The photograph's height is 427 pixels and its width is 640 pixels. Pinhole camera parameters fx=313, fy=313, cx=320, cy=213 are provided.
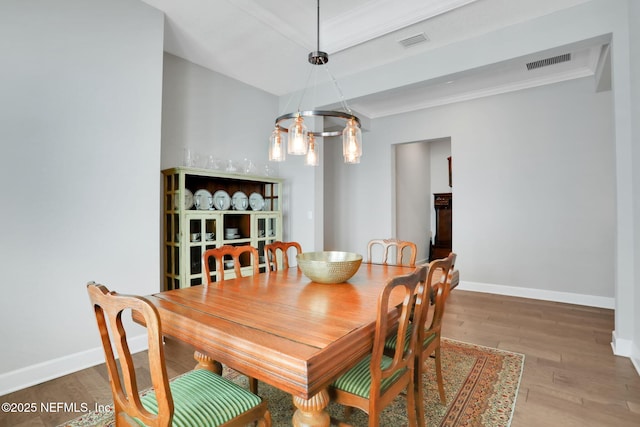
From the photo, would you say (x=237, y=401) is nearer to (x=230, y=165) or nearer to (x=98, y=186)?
(x=98, y=186)

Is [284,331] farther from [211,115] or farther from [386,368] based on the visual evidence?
[211,115]

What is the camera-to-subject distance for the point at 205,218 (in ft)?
10.5

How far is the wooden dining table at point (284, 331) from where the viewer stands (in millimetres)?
946

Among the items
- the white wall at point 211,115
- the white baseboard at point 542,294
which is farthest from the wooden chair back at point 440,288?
the white baseboard at point 542,294

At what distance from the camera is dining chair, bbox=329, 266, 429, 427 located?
1151mm

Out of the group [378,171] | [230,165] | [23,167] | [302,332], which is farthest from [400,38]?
[23,167]

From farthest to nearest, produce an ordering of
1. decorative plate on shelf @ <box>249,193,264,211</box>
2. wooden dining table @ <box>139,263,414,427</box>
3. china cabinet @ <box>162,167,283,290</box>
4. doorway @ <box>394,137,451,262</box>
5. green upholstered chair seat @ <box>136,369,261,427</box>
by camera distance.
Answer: doorway @ <box>394,137,451,262</box>, decorative plate on shelf @ <box>249,193,264,211</box>, china cabinet @ <box>162,167,283,290</box>, green upholstered chair seat @ <box>136,369,261,427</box>, wooden dining table @ <box>139,263,414,427</box>

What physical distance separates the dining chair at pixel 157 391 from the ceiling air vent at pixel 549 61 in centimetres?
446

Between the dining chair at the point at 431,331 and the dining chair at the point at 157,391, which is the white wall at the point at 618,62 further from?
the dining chair at the point at 157,391

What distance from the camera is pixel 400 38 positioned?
3.12 m

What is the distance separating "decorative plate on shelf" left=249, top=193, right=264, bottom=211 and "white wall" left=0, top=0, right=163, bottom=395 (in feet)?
4.32

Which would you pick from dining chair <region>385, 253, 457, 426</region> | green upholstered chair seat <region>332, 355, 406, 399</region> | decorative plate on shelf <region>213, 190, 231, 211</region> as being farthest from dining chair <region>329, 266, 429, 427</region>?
decorative plate on shelf <region>213, 190, 231, 211</region>

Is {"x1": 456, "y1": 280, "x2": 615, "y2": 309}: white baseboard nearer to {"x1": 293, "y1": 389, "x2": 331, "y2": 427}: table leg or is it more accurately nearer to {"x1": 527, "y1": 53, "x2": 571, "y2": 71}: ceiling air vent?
{"x1": 527, "y1": 53, "x2": 571, "y2": 71}: ceiling air vent

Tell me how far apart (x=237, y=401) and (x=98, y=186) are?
2.06 metres
